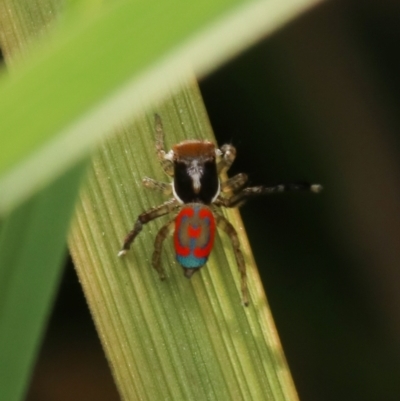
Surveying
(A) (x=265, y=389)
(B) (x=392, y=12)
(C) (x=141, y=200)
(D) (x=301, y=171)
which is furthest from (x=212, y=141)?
(B) (x=392, y=12)

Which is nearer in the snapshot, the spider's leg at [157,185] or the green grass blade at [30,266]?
the green grass blade at [30,266]

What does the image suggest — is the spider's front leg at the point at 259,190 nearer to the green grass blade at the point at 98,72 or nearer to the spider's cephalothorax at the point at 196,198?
the spider's cephalothorax at the point at 196,198

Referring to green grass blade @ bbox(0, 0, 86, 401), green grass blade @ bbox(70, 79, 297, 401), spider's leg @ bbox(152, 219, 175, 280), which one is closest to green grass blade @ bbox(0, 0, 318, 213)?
green grass blade @ bbox(0, 0, 86, 401)

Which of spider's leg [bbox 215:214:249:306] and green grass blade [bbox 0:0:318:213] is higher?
green grass blade [bbox 0:0:318:213]

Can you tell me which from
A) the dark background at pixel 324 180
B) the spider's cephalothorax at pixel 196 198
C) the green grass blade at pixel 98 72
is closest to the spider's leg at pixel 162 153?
the spider's cephalothorax at pixel 196 198

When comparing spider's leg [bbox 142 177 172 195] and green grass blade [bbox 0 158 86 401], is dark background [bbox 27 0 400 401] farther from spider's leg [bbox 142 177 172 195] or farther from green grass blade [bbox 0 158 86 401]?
green grass blade [bbox 0 158 86 401]

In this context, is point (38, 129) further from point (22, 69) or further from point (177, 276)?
point (177, 276)
